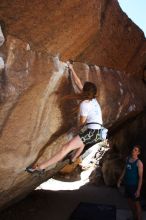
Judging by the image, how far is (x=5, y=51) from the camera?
4.30 meters

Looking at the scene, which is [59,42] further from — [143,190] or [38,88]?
[143,190]

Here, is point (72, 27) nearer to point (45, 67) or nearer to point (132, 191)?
point (45, 67)

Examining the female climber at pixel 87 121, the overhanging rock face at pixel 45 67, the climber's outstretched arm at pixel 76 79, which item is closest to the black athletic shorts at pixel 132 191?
the overhanging rock face at pixel 45 67

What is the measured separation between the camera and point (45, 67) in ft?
16.7

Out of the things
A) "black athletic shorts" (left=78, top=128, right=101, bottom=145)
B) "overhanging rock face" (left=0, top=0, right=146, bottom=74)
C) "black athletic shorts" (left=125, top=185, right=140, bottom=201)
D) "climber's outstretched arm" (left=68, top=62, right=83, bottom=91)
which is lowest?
"black athletic shorts" (left=125, top=185, right=140, bottom=201)

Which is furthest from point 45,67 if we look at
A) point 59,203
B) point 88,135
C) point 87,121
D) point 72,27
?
point 59,203

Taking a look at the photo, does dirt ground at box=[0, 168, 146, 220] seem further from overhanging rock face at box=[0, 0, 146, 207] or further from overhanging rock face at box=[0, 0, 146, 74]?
overhanging rock face at box=[0, 0, 146, 74]

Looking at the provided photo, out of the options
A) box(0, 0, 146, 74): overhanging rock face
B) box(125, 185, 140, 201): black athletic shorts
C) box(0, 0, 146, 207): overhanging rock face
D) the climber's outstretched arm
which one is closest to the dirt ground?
box(125, 185, 140, 201): black athletic shorts

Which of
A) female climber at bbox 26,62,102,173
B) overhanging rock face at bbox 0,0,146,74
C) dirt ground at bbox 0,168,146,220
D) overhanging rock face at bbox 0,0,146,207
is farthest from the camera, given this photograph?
dirt ground at bbox 0,168,146,220

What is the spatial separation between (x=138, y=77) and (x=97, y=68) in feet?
11.3

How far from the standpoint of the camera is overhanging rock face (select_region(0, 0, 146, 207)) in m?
4.42

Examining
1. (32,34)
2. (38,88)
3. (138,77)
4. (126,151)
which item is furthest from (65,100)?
(126,151)

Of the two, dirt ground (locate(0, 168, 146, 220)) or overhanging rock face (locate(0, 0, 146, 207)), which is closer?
overhanging rock face (locate(0, 0, 146, 207))

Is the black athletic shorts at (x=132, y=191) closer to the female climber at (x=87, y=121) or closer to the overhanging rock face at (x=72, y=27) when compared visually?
the female climber at (x=87, y=121)
